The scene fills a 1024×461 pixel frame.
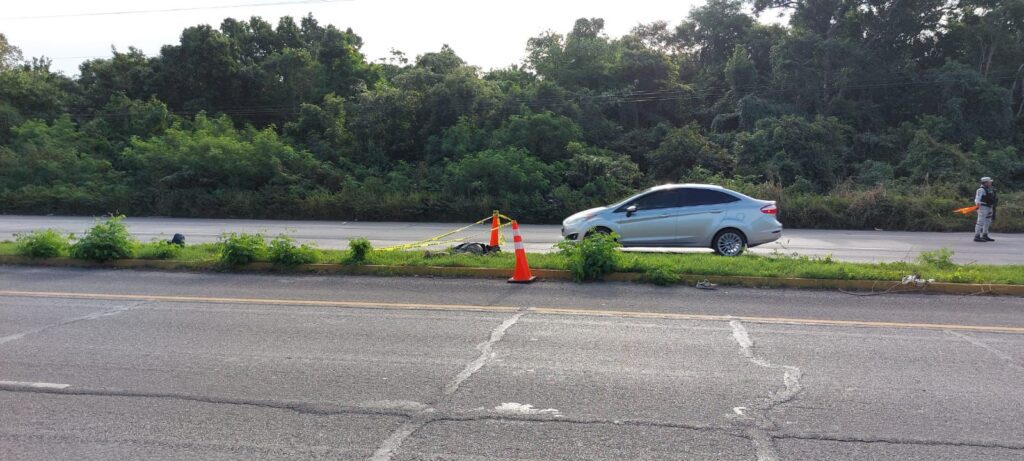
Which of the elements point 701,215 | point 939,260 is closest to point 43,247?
point 701,215

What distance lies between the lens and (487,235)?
69.3 ft

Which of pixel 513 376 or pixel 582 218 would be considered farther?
pixel 582 218

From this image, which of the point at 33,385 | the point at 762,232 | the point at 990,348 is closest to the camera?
the point at 33,385

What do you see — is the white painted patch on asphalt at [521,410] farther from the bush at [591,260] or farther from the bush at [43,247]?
the bush at [43,247]

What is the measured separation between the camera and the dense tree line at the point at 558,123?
29578mm

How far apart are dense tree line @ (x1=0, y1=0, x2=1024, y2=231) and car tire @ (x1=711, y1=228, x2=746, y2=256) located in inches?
470

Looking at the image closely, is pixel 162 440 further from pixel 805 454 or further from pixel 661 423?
pixel 805 454

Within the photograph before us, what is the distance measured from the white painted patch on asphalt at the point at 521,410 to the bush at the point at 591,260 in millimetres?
5615

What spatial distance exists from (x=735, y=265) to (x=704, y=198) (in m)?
3.20

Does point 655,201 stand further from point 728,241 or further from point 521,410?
point 521,410

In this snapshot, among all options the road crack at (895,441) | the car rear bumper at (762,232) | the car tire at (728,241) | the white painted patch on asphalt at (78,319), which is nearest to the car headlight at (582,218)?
the car tire at (728,241)

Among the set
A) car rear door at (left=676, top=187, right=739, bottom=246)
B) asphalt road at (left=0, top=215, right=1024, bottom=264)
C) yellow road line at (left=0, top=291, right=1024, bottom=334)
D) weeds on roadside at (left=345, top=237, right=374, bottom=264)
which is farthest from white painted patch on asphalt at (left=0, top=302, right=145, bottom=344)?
car rear door at (left=676, top=187, right=739, bottom=246)

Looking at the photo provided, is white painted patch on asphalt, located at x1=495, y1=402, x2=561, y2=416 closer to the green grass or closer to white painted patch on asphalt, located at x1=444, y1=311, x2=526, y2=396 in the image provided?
white painted patch on asphalt, located at x1=444, y1=311, x2=526, y2=396

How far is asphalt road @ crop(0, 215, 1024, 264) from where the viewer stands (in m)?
16.8
